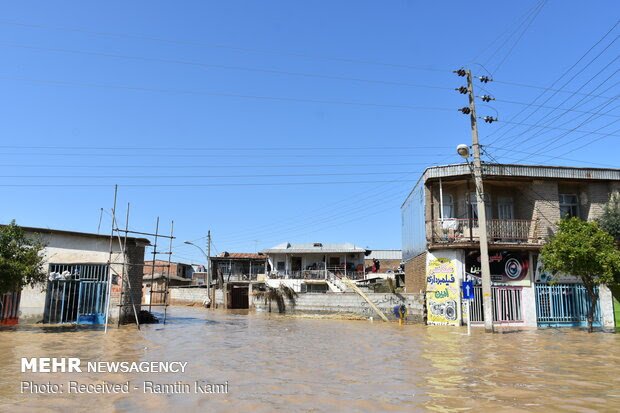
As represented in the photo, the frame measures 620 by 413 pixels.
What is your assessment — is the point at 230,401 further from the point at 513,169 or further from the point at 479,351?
the point at 513,169

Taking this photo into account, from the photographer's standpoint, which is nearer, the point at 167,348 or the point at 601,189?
the point at 167,348

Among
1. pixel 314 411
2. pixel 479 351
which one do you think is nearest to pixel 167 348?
pixel 314 411

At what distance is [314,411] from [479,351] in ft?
29.6

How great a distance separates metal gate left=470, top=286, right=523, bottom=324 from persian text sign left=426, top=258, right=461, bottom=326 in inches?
40.4

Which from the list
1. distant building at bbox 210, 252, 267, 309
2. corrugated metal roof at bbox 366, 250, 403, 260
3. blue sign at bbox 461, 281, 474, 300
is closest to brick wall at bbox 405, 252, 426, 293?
blue sign at bbox 461, 281, 474, 300

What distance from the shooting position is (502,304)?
77.2 ft

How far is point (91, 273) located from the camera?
21.0 metres

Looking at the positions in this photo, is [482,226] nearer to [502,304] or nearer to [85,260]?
[502,304]

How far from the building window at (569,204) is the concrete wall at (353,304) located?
9320 millimetres

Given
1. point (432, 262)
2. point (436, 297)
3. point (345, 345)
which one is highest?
point (432, 262)

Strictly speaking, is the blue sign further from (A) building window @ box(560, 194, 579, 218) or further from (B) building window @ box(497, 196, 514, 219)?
(A) building window @ box(560, 194, 579, 218)

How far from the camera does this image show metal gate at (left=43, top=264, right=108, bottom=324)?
2045cm

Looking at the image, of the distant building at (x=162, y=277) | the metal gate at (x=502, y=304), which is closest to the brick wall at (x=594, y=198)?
the metal gate at (x=502, y=304)

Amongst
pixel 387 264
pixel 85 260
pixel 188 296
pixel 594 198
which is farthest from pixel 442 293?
pixel 188 296
